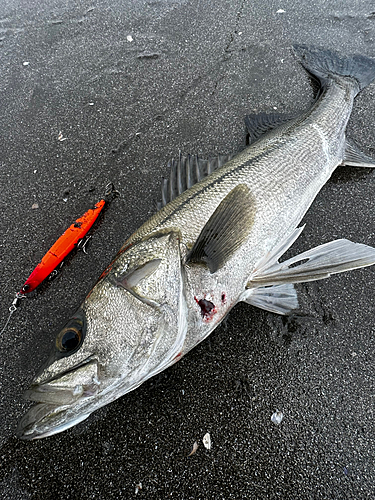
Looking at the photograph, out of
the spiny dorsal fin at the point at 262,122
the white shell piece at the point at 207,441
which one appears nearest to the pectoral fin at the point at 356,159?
the spiny dorsal fin at the point at 262,122

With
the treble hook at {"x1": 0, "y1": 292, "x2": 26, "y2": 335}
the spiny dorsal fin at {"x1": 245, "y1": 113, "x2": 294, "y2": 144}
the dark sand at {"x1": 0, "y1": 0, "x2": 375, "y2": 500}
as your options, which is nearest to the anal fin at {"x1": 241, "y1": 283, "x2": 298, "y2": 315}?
the dark sand at {"x1": 0, "y1": 0, "x2": 375, "y2": 500}

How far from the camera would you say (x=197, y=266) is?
1777 mm

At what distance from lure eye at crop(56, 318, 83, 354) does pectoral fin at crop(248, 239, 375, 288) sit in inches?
41.6

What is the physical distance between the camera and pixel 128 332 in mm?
1471

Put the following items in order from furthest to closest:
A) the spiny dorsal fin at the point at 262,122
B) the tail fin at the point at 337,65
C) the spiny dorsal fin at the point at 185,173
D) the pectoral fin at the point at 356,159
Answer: the tail fin at the point at 337,65 < the spiny dorsal fin at the point at 262,122 < the pectoral fin at the point at 356,159 < the spiny dorsal fin at the point at 185,173

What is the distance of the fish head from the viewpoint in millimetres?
1322

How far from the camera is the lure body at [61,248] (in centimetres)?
224

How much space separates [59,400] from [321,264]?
1.57 meters

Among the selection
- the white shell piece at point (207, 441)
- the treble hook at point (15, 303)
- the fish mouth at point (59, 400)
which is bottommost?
the white shell piece at point (207, 441)

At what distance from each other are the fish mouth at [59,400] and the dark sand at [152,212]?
2.07 ft

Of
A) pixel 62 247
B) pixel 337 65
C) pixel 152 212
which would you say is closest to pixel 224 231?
pixel 152 212

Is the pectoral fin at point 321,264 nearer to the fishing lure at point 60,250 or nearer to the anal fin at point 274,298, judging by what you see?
the anal fin at point 274,298

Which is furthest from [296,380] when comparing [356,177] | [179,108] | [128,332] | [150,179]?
[179,108]

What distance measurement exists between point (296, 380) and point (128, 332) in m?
1.18
